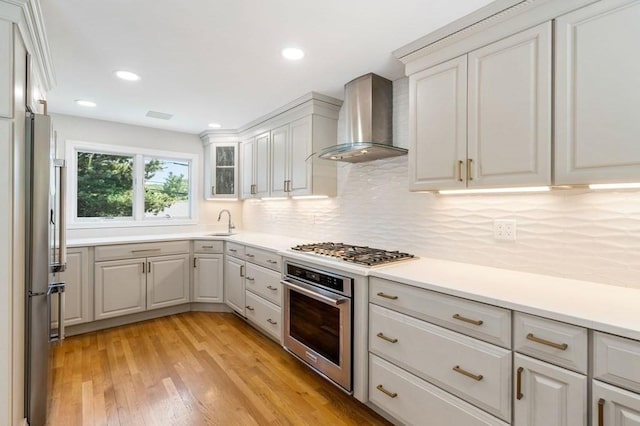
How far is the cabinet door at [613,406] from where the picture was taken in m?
A: 1.00

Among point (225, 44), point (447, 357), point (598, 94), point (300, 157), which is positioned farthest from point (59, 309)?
point (598, 94)

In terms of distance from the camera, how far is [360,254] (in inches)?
88.9

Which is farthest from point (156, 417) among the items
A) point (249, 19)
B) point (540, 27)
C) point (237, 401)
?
point (540, 27)

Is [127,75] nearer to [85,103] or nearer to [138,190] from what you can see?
[85,103]

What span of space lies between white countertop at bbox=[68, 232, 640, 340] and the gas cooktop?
0.07 meters

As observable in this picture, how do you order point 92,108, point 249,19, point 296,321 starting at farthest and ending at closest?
point 92,108
point 296,321
point 249,19

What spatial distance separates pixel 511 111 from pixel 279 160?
2281 mm

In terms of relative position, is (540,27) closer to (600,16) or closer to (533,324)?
(600,16)

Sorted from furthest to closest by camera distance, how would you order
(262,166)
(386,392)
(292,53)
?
(262,166) → (292,53) → (386,392)

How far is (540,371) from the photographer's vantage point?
1192 millimetres

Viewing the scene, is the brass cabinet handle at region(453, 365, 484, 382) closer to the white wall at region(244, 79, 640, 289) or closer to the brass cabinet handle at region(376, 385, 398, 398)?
the brass cabinet handle at region(376, 385, 398, 398)

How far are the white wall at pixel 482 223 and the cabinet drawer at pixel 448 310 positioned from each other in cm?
62

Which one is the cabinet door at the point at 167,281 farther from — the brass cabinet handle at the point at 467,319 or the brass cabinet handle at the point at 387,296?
the brass cabinet handle at the point at 467,319

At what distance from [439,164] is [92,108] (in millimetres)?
3560
